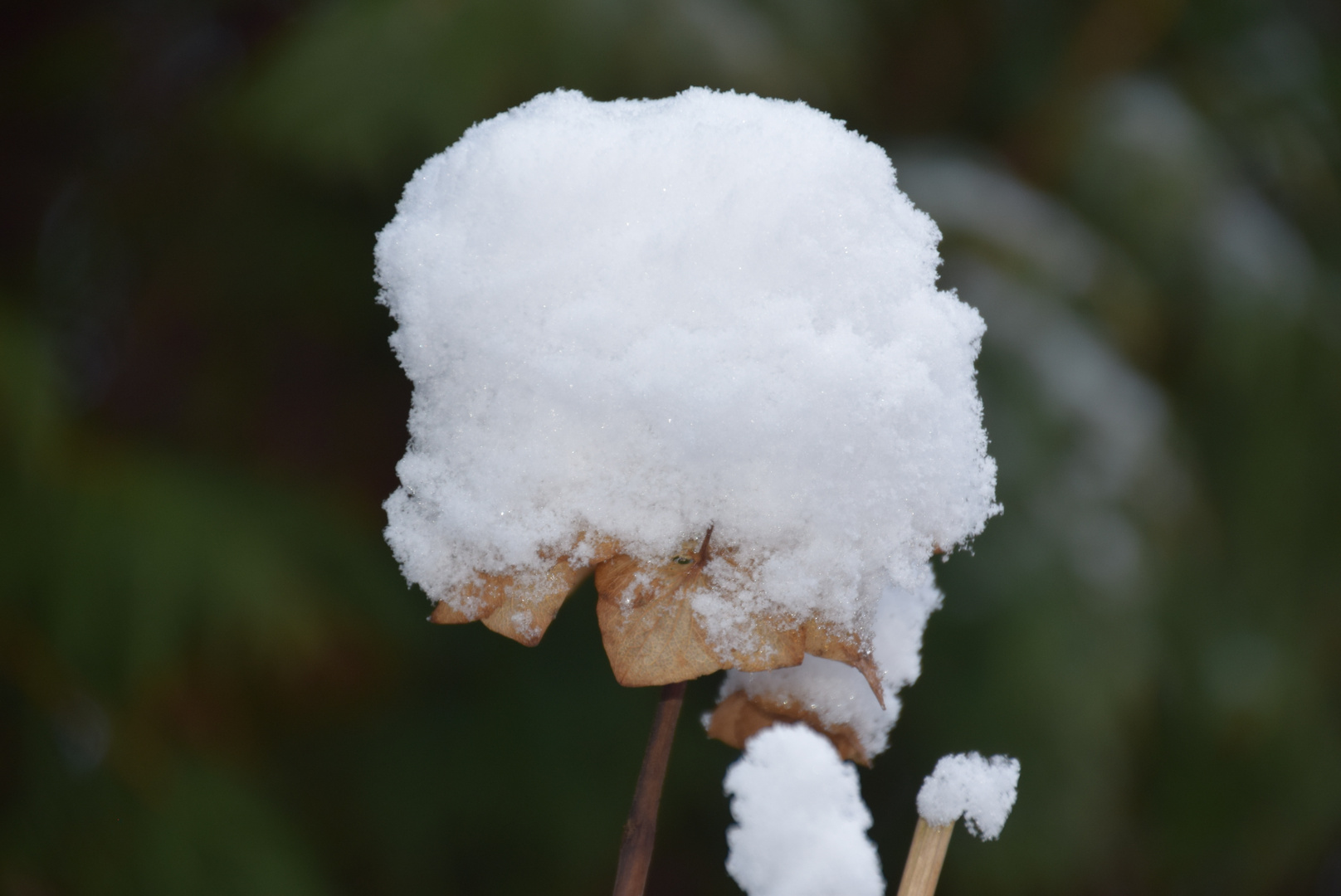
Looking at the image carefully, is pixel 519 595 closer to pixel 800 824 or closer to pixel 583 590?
pixel 800 824

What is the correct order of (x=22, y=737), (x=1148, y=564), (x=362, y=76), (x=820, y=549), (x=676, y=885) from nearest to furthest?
1. (x=820, y=549)
2. (x=22, y=737)
3. (x=362, y=76)
4. (x=1148, y=564)
5. (x=676, y=885)

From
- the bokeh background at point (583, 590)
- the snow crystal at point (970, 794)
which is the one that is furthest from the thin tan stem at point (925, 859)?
the bokeh background at point (583, 590)

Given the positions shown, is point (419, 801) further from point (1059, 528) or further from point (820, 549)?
point (820, 549)

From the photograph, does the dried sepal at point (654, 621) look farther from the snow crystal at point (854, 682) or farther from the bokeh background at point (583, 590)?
the bokeh background at point (583, 590)

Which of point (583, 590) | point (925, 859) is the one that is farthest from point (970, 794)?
point (583, 590)

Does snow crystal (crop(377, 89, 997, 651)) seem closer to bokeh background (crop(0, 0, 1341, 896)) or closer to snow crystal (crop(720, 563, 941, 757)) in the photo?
snow crystal (crop(720, 563, 941, 757))

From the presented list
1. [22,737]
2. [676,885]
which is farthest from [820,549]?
[676,885]

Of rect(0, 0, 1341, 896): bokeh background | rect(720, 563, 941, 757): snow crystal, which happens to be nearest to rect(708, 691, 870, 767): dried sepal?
rect(720, 563, 941, 757): snow crystal
